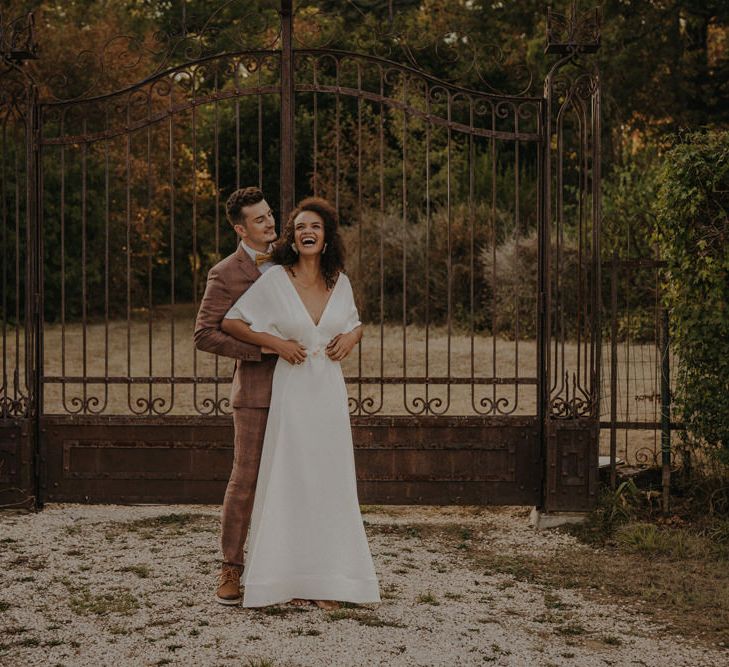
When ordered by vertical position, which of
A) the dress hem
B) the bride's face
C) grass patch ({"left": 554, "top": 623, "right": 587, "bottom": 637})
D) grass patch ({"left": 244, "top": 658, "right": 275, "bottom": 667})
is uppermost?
the bride's face

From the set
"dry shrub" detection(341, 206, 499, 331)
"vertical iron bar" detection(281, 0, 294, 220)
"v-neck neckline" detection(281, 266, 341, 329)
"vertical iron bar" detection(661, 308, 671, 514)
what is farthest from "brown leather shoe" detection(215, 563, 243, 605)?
"dry shrub" detection(341, 206, 499, 331)

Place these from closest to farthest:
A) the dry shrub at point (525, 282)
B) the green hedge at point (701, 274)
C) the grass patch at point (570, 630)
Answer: the grass patch at point (570, 630)
the green hedge at point (701, 274)
the dry shrub at point (525, 282)

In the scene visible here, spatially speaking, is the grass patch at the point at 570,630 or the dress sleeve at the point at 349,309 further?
the dress sleeve at the point at 349,309

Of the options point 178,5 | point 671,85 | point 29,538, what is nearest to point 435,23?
point 671,85

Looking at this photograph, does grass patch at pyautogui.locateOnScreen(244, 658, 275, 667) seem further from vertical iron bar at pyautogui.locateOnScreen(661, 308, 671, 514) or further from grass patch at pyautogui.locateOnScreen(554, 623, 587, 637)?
vertical iron bar at pyautogui.locateOnScreen(661, 308, 671, 514)

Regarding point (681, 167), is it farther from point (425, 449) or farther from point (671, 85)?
point (671, 85)

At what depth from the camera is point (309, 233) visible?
446 centimetres

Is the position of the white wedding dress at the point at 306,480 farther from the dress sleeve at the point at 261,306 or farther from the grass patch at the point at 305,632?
the grass patch at the point at 305,632

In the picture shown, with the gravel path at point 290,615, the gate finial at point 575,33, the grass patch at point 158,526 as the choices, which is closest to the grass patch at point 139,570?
the gravel path at point 290,615

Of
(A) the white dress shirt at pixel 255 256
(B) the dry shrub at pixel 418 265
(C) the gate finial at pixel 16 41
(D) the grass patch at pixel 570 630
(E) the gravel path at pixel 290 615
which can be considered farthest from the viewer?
(B) the dry shrub at pixel 418 265

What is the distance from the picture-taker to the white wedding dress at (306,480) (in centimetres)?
439

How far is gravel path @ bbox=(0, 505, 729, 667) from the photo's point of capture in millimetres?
3977

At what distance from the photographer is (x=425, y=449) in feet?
20.8

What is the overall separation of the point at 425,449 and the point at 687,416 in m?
1.59
